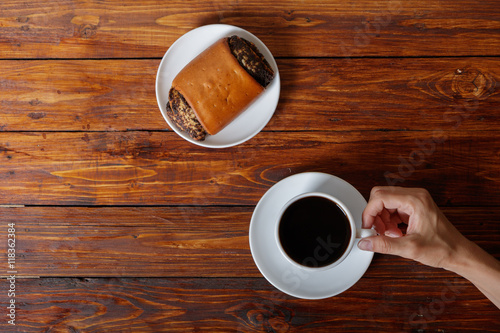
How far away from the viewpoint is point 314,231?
92cm

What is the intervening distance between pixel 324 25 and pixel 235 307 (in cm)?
81

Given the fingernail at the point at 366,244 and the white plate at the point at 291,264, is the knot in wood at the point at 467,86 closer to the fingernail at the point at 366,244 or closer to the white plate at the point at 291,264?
the white plate at the point at 291,264

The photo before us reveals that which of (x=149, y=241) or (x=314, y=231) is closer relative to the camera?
(x=314, y=231)

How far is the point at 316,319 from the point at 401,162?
0.49 metres

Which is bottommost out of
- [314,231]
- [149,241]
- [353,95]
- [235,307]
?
[235,307]

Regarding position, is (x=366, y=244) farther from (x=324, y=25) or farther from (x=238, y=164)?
(x=324, y=25)

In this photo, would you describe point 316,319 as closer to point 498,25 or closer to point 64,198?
point 64,198

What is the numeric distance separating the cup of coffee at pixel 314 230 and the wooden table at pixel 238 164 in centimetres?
17

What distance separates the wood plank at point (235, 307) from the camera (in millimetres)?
1062

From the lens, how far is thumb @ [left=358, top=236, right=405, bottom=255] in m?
0.83

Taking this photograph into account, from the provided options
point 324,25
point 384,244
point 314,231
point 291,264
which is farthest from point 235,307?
point 324,25

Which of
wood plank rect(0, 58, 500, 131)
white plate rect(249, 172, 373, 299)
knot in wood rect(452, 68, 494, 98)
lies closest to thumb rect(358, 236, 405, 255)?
white plate rect(249, 172, 373, 299)

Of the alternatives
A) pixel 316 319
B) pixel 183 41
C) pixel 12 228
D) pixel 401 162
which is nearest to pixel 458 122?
pixel 401 162

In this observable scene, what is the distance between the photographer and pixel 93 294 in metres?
1.08
